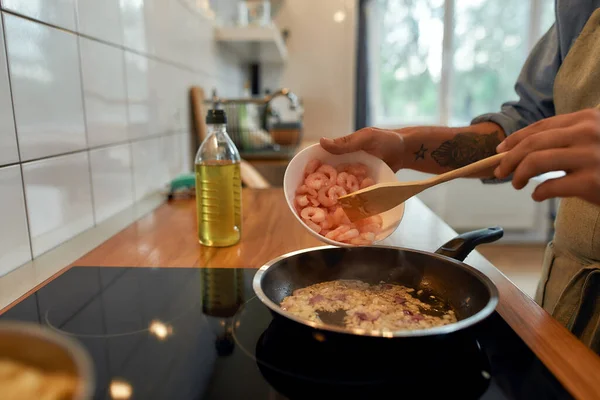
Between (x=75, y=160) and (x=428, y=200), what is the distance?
113 inches

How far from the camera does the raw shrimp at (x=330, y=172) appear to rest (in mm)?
735

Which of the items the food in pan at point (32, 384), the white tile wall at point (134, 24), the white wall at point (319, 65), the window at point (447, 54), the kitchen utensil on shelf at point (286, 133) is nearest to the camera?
the food in pan at point (32, 384)

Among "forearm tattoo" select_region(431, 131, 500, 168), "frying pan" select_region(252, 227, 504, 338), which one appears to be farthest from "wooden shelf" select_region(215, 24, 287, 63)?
"frying pan" select_region(252, 227, 504, 338)

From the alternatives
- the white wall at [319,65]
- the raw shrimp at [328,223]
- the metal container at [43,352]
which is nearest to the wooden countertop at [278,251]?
the raw shrimp at [328,223]

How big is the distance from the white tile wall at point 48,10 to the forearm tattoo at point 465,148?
720mm

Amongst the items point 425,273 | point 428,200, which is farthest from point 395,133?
point 428,200

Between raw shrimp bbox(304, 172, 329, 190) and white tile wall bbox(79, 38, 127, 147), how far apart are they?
1.47 feet

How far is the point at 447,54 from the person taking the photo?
3.46 metres

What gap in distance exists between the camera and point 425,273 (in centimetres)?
62

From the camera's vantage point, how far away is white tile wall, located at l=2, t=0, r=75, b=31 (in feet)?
2.15

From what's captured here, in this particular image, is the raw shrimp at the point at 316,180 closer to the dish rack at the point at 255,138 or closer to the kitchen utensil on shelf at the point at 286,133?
the dish rack at the point at 255,138

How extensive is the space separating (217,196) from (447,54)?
10.3ft

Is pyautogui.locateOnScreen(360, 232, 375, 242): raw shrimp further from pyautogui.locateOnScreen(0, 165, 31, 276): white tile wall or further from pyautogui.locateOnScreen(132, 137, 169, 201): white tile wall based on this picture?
pyautogui.locateOnScreen(132, 137, 169, 201): white tile wall

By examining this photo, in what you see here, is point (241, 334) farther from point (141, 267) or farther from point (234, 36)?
point (234, 36)
